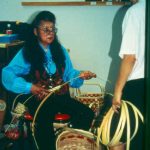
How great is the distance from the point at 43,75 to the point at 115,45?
2.07 ft

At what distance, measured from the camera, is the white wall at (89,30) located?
6.79ft

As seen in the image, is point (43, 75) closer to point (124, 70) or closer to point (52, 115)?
point (52, 115)

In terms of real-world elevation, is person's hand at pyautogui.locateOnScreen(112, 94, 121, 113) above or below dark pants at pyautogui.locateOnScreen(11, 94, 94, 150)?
above

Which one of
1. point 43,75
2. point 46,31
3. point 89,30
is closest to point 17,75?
point 43,75

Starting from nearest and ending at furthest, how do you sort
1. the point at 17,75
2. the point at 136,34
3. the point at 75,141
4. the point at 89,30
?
the point at 136,34, the point at 75,141, the point at 17,75, the point at 89,30

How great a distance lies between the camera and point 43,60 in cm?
176

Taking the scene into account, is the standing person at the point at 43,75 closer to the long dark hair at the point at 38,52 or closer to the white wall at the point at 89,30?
the long dark hair at the point at 38,52

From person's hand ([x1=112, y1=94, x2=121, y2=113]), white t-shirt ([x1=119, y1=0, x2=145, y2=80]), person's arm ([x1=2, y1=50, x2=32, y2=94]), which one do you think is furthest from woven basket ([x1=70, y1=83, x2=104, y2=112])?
white t-shirt ([x1=119, y1=0, x2=145, y2=80])

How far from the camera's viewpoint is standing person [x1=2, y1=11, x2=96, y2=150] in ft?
5.55

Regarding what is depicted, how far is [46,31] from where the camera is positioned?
1743mm

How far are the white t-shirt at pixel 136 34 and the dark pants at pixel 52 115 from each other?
1.76ft

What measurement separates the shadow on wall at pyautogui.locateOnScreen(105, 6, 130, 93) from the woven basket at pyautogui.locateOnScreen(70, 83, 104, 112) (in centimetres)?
Answer: 14

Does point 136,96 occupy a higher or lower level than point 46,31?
lower

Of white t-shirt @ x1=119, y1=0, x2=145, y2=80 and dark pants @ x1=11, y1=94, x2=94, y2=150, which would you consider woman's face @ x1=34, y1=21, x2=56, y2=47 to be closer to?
dark pants @ x1=11, y1=94, x2=94, y2=150
